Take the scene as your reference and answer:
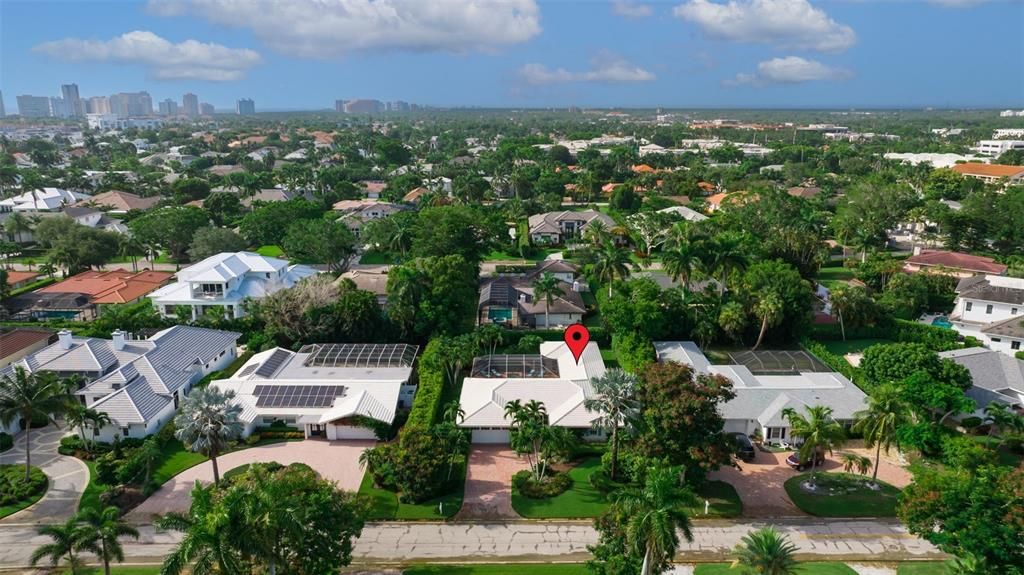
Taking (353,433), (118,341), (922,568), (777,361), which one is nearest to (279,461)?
(353,433)

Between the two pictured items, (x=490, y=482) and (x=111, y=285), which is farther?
(x=111, y=285)

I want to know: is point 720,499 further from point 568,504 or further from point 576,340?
point 576,340

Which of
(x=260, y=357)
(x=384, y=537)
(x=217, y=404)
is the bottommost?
(x=384, y=537)

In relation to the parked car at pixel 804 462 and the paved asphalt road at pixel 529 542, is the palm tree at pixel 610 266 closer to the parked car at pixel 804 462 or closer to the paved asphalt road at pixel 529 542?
the parked car at pixel 804 462

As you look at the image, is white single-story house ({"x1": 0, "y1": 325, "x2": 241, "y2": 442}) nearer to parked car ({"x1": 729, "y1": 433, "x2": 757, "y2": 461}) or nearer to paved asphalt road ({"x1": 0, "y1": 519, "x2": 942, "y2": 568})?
paved asphalt road ({"x1": 0, "y1": 519, "x2": 942, "y2": 568})

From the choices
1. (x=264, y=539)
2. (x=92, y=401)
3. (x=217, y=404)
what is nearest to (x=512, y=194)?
(x=92, y=401)

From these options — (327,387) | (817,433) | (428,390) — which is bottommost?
(428,390)

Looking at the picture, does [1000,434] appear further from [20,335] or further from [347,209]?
[347,209]
